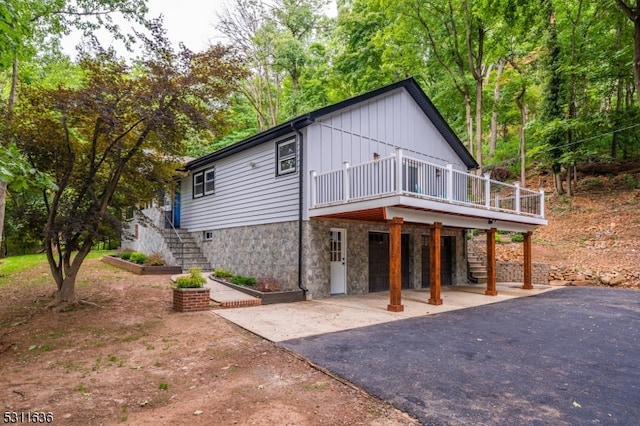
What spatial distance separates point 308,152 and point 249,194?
3.01m

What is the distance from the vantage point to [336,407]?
351cm

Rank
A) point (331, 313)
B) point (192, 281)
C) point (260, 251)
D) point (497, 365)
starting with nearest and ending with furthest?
point (497, 365) → point (331, 313) → point (192, 281) → point (260, 251)

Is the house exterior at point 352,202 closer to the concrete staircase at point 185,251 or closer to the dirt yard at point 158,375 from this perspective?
the concrete staircase at point 185,251

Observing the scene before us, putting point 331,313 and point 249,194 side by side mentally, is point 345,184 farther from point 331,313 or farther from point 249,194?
point 249,194

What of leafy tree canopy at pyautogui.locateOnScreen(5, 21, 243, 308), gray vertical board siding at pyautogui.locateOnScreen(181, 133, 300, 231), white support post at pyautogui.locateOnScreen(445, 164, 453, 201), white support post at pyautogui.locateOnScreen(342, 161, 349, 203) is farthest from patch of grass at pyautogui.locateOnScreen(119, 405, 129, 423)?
white support post at pyautogui.locateOnScreen(445, 164, 453, 201)

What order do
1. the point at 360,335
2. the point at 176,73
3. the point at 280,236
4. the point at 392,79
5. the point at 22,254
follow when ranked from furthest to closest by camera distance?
the point at 392,79 < the point at 22,254 < the point at 280,236 < the point at 176,73 < the point at 360,335

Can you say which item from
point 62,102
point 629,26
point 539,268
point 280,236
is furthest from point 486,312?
point 629,26

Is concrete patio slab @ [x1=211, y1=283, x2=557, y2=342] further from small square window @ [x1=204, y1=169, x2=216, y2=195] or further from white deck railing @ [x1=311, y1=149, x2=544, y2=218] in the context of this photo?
small square window @ [x1=204, y1=169, x2=216, y2=195]

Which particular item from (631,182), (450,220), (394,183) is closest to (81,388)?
(394,183)

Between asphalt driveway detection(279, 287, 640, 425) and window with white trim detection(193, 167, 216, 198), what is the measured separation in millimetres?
9645

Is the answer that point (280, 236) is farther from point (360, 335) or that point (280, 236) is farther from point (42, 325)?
point (42, 325)

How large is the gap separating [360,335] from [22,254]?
2230 cm

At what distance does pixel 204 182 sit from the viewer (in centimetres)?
1474

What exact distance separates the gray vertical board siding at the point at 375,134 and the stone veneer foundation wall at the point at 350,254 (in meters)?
1.74
